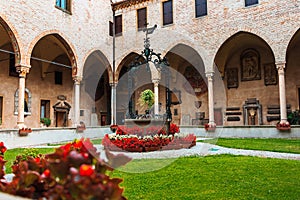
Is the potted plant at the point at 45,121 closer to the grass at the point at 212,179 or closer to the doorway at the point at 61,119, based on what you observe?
the doorway at the point at 61,119

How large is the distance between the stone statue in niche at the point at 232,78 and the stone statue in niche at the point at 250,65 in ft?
1.53

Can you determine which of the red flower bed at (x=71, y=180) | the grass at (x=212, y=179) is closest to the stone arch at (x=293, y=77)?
the grass at (x=212, y=179)

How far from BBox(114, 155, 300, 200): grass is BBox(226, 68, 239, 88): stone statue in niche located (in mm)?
13549

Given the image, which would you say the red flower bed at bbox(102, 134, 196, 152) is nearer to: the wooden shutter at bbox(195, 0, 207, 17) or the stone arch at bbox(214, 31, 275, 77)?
the stone arch at bbox(214, 31, 275, 77)

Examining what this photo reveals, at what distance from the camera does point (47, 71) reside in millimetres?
19562

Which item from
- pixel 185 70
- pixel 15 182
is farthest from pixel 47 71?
pixel 15 182

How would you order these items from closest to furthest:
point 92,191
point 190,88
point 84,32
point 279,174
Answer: point 92,191, point 279,174, point 84,32, point 190,88

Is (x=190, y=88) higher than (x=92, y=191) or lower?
higher

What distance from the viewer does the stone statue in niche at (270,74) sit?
18.0 m

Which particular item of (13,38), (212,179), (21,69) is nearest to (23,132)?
(21,69)

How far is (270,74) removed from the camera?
1827 centimetres

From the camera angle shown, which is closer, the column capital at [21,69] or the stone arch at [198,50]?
the column capital at [21,69]

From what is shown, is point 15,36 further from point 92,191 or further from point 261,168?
point 92,191

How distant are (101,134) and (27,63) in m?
6.95
